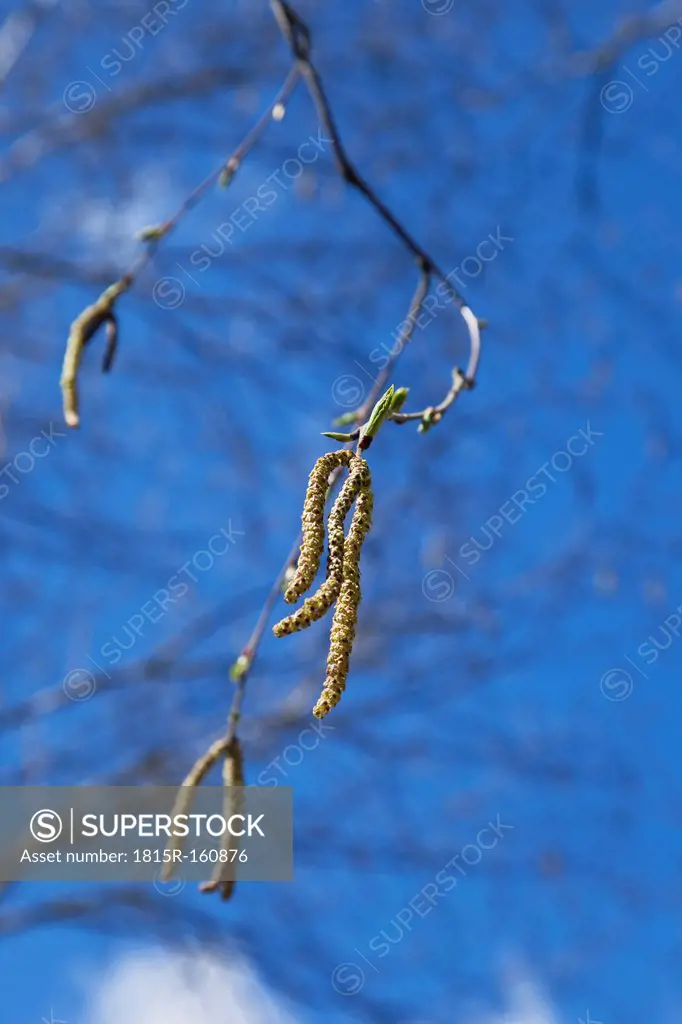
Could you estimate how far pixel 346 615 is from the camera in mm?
1105

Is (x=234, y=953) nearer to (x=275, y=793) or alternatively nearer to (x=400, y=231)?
(x=275, y=793)

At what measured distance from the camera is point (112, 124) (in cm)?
521

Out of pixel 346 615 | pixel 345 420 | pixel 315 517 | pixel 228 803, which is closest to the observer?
pixel 346 615

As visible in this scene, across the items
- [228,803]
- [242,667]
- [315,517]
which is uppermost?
[315,517]

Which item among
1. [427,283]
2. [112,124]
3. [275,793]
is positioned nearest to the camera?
[427,283]

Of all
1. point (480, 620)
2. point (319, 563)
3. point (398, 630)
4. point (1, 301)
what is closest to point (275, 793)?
point (398, 630)

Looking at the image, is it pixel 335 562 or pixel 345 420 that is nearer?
pixel 335 562

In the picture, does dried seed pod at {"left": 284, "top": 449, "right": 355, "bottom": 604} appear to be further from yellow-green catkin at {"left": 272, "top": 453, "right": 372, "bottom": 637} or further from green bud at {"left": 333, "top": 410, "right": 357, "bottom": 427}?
green bud at {"left": 333, "top": 410, "right": 357, "bottom": 427}

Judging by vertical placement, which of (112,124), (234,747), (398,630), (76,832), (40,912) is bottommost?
(40,912)

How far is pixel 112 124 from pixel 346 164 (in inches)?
146

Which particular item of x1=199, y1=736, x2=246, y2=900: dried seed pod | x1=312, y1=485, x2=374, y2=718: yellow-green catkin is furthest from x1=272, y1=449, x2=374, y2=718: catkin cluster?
x1=199, y1=736, x2=246, y2=900: dried seed pod

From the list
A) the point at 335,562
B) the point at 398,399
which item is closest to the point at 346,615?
the point at 335,562

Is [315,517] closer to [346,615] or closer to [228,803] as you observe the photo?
[346,615]

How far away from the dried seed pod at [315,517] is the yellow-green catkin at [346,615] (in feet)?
0.12
